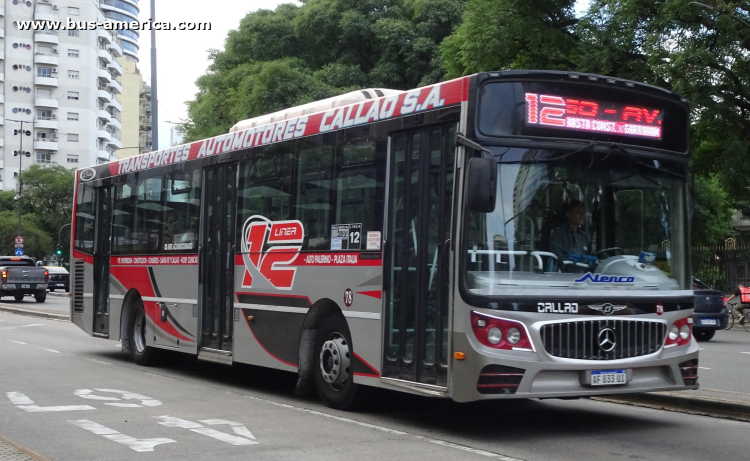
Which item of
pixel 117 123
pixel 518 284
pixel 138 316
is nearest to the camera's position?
pixel 518 284

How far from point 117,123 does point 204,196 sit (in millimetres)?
117331

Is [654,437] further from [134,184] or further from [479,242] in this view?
[134,184]

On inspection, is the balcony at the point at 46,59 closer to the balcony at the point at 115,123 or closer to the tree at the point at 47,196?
the balcony at the point at 115,123

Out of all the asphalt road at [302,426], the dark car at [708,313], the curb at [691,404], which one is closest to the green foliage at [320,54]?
the dark car at [708,313]

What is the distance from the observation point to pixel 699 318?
22.7 m

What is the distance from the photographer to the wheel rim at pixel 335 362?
33.7 ft

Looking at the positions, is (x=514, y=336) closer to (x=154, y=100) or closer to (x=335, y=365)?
(x=335, y=365)

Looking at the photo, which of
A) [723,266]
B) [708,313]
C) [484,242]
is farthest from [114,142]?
[484,242]

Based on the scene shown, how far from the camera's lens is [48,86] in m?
111

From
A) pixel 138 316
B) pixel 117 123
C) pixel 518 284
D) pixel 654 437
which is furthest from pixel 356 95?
pixel 117 123

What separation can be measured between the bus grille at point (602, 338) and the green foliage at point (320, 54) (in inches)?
1329

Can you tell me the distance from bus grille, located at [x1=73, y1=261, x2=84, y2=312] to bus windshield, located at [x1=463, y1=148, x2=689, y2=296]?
1099 cm

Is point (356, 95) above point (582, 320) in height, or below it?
above

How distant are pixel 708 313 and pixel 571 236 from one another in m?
15.4
